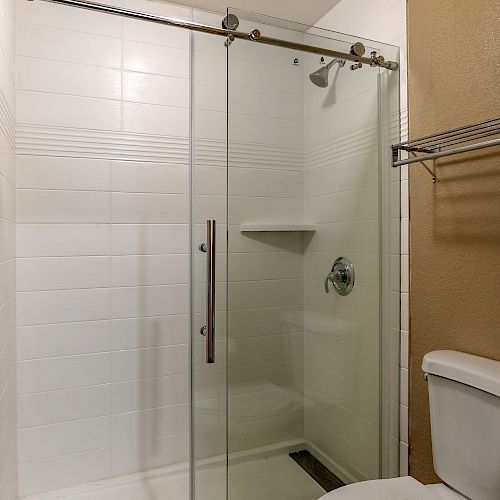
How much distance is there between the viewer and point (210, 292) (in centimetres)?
154

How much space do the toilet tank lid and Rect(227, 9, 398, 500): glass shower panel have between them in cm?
37

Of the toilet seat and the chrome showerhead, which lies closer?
the toilet seat

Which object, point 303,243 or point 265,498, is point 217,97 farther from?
point 265,498

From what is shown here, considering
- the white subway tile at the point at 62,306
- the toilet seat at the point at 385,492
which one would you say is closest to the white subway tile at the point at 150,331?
the white subway tile at the point at 62,306

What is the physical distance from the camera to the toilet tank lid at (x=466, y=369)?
1.16m

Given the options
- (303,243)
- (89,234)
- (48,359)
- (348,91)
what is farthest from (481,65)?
(48,359)

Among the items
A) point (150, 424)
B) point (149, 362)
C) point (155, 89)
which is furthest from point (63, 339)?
point (155, 89)

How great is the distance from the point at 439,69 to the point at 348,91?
0.33m

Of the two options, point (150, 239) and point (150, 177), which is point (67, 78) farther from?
point (150, 239)

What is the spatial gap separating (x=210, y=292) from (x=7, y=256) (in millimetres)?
838

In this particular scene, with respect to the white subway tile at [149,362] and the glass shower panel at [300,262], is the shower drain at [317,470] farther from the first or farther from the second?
the white subway tile at [149,362]

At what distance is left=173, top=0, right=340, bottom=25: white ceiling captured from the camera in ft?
6.88

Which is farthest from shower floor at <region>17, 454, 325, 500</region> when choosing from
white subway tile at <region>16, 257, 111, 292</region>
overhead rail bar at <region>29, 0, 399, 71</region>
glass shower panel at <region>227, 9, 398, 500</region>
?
overhead rail bar at <region>29, 0, 399, 71</region>

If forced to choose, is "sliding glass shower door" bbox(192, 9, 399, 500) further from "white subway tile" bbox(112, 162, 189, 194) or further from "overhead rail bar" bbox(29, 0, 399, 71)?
"white subway tile" bbox(112, 162, 189, 194)
